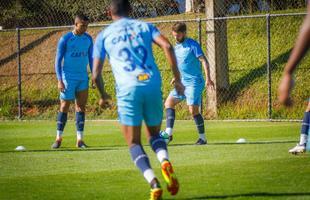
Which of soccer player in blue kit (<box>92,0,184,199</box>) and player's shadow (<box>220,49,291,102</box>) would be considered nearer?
soccer player in blue kit (<box>92,0,184,199</box>)

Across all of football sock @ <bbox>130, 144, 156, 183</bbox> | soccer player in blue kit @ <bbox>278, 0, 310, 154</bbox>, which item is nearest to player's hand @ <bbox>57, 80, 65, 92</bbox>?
football sock @ <bbox>130, 144, 156, 183</bbox>

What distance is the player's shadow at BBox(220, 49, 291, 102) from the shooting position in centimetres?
2170

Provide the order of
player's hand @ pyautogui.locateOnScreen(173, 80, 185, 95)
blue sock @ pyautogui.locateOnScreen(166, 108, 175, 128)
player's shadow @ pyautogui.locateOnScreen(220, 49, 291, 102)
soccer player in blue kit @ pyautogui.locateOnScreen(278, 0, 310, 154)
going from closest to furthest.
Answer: soccer player in blue kit @ pyautogui.locateOnScreen(278, 0, 310, 154)
player's hand @ pyautogui.locateOnScreen(173, 80, 185, 95)
blue sock @ pyautogui.locateOnScreen(166, 108, 175, 128)
player's shadow @ pyautogui.locateOnScreen(220, 49, 291, 102)

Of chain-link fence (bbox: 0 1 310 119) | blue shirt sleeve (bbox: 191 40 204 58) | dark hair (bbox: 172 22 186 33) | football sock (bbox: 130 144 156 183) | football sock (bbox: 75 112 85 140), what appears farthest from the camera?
chain-link fence (bbox: 0 1 310 119)

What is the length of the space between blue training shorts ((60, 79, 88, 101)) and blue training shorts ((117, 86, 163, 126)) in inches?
258

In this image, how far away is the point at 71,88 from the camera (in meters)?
14.4

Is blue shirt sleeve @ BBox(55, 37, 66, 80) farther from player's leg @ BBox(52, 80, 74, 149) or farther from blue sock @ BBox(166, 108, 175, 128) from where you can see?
blue sock @ BBox(166, 108, 175, 128)

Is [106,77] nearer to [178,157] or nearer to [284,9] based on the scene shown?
[284,9]

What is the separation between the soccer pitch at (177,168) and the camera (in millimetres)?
8422

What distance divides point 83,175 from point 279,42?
14399 millimetres

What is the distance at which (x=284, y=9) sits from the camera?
27.2 m

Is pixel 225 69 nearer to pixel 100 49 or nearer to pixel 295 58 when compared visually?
pixel 100 49

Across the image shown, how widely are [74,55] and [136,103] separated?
22.3 feet

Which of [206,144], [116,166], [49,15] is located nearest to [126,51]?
[116,166]
